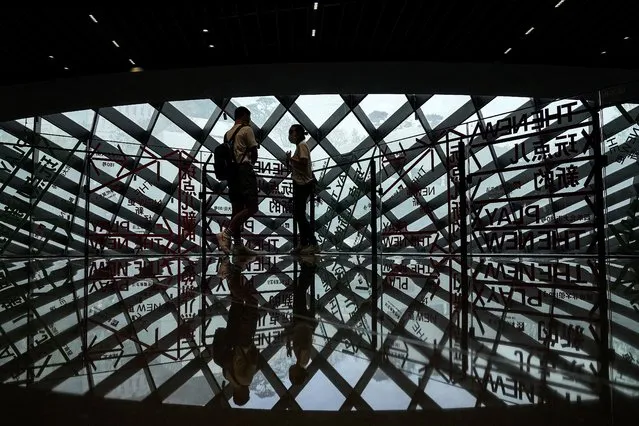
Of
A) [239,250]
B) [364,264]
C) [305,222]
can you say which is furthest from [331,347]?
[305,222]

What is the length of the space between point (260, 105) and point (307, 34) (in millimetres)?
3452

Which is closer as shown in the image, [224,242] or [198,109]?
[224,242]

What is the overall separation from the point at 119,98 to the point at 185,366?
411 inches

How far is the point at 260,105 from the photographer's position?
37.8 ft

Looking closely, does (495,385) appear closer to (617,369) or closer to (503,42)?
(617,369)

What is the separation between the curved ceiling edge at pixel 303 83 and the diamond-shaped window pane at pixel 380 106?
42.3 inches

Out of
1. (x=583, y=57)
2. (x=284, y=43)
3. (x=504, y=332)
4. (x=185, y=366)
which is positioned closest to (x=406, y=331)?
(x=504, y=332)

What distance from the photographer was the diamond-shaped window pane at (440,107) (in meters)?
10.8

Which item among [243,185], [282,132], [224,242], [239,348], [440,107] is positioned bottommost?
[239,348]

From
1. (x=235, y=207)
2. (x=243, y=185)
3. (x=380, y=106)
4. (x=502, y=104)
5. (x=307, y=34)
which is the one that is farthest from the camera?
(x=380, y=106)

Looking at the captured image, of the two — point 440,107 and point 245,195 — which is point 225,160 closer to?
point 245,195

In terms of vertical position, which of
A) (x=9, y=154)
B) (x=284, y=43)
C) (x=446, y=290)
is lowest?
(x=446, y=290)

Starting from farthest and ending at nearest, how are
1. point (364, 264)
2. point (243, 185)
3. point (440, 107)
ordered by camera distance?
1. point (440, 107)
2. point (243, 185)
3. point (364, 264)

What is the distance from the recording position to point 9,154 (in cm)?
618
